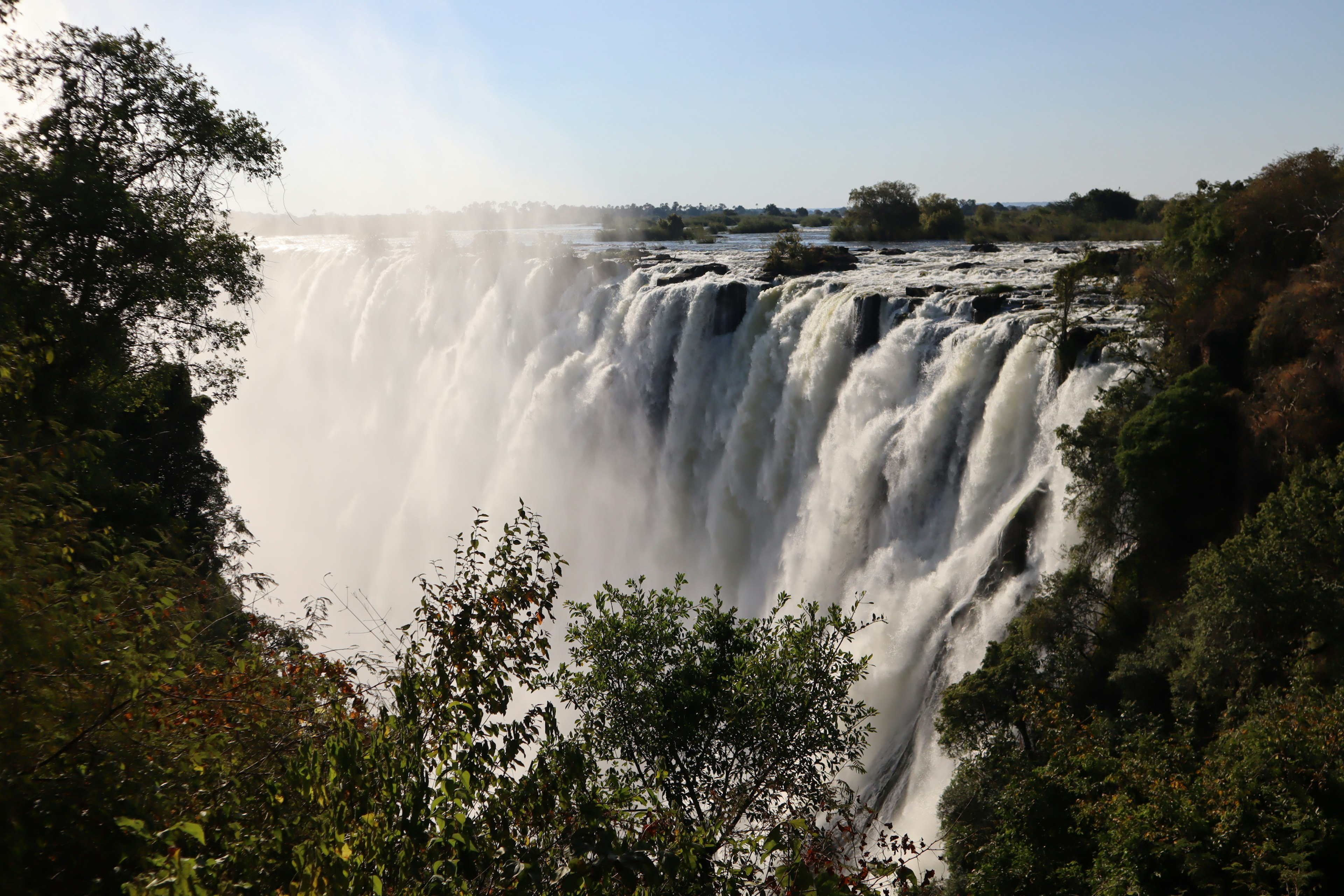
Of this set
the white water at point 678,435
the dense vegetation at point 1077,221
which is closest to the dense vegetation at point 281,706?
the white water at point 678,435

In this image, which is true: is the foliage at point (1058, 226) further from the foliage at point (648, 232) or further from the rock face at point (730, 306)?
the rock face at point (730, 306)

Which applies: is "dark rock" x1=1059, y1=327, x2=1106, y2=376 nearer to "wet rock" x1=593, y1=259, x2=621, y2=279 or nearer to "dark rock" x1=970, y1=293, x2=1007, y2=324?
"dark rock" x1=970, y1=293, x2=1007, y2=324

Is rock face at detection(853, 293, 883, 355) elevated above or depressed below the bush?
below

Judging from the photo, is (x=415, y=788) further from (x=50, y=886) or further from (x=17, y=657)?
(x=17, y=657)

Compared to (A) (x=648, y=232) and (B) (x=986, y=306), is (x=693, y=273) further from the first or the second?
(A) (x=648, y=232)

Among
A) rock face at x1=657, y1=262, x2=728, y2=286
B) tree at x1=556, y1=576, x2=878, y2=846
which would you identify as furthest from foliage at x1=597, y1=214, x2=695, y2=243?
tree at x1=556, y1=576, x2=878, y2=846

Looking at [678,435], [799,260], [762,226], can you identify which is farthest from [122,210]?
[762,226]
